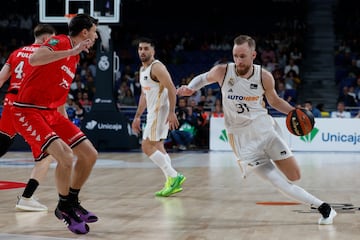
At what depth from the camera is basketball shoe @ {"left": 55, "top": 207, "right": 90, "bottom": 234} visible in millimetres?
5707

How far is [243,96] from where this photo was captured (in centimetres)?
Answer: 648

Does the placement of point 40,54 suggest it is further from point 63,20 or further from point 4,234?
point 63,20

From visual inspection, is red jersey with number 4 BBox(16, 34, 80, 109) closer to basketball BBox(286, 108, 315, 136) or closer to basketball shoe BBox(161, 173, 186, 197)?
basketball BBox(286, 108, 315, 136)

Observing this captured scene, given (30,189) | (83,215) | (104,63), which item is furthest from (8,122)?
(104,63)

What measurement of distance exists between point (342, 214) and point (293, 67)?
50.0ft

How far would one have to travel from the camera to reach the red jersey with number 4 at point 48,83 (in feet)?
19.4

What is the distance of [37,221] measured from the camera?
21.0ft

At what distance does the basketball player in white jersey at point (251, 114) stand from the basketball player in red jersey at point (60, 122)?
1115mm

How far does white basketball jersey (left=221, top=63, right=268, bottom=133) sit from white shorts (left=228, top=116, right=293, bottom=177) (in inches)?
3.9

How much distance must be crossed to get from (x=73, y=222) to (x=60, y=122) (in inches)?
35.4

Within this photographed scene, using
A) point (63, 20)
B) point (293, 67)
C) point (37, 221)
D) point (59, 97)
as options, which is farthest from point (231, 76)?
point (293, 67)

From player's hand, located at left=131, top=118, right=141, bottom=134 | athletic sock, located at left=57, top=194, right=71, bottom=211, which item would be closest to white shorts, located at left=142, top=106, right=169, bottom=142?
player's hand, located at left=131, top=118, right=141, bottom=134

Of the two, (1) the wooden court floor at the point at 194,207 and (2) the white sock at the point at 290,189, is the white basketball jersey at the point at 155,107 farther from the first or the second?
(2) the white sock at the point at 290,189

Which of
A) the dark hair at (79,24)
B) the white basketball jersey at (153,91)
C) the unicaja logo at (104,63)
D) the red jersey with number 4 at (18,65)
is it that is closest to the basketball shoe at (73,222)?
the dark hair at (79,24)
